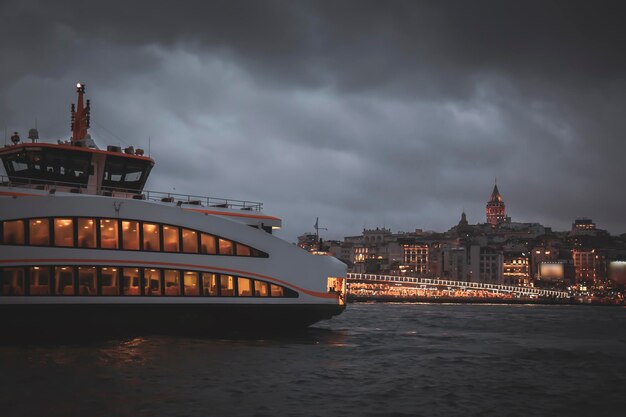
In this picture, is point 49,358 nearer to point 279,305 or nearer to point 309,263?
point 279,305

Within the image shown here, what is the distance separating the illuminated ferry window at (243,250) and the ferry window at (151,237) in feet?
10.4

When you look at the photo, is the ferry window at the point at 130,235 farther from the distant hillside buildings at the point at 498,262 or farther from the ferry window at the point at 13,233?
the distant hillside buildings at the point at 498,262

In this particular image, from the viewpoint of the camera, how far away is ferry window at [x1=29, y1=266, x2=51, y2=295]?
71.8 feet

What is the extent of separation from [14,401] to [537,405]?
12479 mm

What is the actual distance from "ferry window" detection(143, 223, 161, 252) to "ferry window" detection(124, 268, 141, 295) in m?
0.96

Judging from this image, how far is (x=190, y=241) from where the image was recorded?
24734mm

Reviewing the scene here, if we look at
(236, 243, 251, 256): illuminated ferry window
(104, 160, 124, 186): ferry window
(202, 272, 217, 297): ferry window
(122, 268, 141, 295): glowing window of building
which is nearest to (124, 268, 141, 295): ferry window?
(122, 268, 141, 295): glowing window of building

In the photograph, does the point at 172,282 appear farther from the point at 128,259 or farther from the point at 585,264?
the point at 585,264

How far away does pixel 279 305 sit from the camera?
26.3m

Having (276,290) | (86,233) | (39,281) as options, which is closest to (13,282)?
(39,281)

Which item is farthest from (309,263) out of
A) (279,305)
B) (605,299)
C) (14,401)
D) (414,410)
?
→ (605,299)

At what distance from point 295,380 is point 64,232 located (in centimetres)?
995

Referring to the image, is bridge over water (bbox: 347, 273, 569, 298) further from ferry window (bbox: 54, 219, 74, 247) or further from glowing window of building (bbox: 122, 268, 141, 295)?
ferry window (bbox: 54, 219, 74, 247)

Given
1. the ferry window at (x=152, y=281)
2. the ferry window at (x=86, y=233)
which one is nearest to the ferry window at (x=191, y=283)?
the ferry window at (x=152, y=281)
